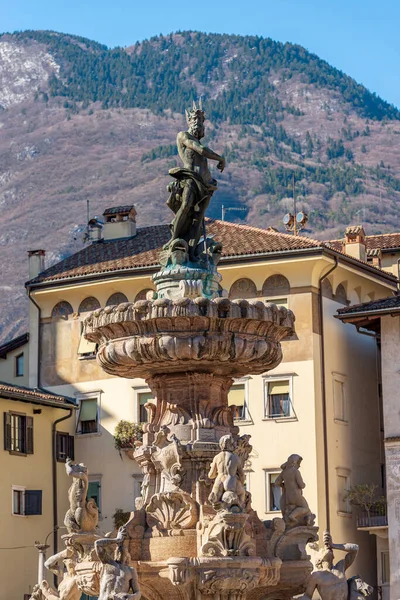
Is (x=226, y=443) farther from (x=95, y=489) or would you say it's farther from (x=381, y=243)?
(x=381, y=243)

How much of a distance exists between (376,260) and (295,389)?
916cm

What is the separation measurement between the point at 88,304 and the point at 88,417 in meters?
3.90

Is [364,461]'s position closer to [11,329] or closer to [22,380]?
[22,380]

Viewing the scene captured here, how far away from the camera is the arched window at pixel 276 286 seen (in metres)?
57.7

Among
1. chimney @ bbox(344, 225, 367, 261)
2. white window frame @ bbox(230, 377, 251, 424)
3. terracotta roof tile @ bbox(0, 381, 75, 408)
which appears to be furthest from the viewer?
chimney @ bbox(344, 225, 367, 261)

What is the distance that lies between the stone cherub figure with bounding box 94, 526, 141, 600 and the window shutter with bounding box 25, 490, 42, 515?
3173 cm

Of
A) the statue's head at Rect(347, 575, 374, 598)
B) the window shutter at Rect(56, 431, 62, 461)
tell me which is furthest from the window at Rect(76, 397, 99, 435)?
the statue's head at Rect(347, 575, 374, 598)

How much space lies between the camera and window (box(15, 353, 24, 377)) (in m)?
63.2

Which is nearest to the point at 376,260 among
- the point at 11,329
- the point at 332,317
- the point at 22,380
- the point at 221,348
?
the point at 332,317

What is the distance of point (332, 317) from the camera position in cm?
5769

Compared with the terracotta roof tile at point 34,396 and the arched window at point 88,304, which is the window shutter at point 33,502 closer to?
the terracotta roof tile at point 34,396

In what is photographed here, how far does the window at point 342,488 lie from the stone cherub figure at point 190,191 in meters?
28.7

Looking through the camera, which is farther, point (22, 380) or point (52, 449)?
point (22, 380)

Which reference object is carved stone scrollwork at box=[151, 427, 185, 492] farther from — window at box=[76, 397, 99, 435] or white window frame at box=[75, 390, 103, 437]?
window at box=[76, 397, 99, 435]
